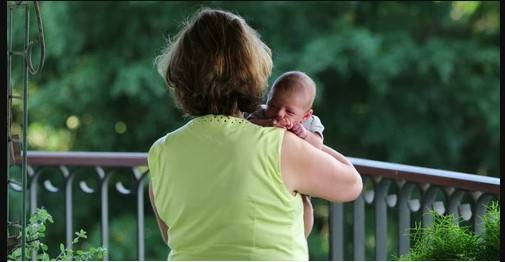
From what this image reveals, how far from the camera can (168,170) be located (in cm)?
191

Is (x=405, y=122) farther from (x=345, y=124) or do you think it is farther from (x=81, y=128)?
(x=81, y=128)

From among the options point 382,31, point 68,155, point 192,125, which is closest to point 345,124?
point 382,31

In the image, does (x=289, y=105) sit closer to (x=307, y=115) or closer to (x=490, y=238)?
(x=307, y=115)

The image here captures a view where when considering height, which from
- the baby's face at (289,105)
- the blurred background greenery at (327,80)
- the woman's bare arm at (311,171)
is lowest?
the woman's bare arm at (311,171)

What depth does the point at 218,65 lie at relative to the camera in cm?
189

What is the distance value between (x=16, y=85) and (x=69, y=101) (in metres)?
0.42

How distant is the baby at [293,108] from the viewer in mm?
2049

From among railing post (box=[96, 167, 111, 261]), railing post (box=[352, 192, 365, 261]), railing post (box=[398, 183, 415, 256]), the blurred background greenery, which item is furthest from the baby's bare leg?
the blurred background greenery

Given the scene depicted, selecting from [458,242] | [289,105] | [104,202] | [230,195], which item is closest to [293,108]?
[289,105]

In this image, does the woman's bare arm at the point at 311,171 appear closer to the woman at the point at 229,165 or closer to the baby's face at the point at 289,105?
the woman at the point at 229,165

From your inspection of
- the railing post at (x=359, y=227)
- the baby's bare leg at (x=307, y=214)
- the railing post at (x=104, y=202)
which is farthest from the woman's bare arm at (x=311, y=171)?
the railing post at (x=104, y=202)

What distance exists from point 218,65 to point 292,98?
0.86 ft

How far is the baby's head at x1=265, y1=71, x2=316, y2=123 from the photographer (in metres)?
2.09

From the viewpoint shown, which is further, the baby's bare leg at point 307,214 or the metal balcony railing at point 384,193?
the metal balcony railing at point 384,193
